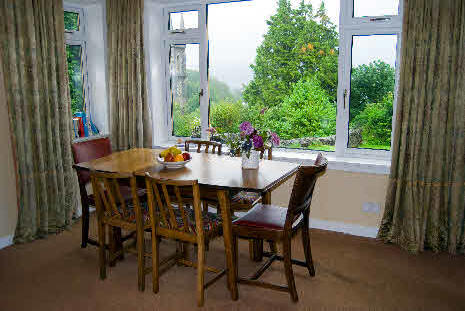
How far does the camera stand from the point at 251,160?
3.13 meters

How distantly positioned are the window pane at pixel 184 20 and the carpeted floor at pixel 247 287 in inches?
104

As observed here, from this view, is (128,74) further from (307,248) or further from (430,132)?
(430,132)

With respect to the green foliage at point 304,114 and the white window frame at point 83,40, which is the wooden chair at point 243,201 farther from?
the white window frame at point 83,40

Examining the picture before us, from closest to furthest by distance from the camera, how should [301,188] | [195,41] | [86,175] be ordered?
[301,188]
[86,175]
[195,41]

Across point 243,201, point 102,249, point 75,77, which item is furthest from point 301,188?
point 75,77

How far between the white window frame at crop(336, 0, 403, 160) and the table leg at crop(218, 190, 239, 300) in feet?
6.35

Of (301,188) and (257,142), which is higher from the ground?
(257,142)

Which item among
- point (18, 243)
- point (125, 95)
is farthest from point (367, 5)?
point (18, 243)

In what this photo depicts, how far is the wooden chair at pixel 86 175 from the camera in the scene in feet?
11.6

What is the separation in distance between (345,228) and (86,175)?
2.58m

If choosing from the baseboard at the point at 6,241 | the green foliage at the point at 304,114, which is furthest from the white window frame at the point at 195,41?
the baseboard at the point at 6,241

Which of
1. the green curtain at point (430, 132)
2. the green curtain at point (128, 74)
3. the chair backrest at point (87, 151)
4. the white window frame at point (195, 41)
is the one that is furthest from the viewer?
the white window frame at point (195, 41)

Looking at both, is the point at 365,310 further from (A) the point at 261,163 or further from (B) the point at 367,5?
(B) the point at 367,5

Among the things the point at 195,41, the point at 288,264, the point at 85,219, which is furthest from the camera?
the point at 195,41
